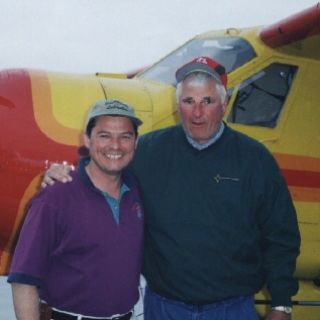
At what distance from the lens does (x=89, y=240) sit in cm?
281

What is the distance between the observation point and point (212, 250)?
317 centimetres

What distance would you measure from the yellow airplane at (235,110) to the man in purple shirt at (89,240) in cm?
136

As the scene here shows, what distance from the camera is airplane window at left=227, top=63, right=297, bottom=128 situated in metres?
5.30

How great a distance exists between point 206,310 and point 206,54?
324 centimetres

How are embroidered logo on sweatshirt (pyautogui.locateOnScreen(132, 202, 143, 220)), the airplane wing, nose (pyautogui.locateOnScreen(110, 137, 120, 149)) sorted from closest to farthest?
nose (pyautogui.locateOnScreen(110, 137, 120, 149)), embroidered logo on sweatshirt (pyautogui.locateOnScreen(132, 202, 143, 220)), the airplane wing

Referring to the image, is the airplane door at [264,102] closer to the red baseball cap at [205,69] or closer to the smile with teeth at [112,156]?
the red baseball cap at [205,69]

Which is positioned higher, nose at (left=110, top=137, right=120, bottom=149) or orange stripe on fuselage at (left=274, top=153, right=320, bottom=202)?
orange stripe on fuselage at (left=274, top=153, right=320, bottom=202)

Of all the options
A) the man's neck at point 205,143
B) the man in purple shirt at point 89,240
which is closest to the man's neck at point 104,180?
the man in purple shirt at point 89,240

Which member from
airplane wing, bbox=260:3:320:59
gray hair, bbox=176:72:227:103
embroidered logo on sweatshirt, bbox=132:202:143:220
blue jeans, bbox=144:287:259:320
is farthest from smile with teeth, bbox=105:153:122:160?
airplane wing, bbox=260:3:320:59

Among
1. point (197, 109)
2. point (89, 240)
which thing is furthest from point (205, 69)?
point (89, 240)

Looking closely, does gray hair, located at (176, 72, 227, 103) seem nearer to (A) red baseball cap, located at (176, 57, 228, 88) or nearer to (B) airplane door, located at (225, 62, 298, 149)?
(A) red baseball cap, located at (176, 57, 228, 88)

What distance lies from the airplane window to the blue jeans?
2.25 metres

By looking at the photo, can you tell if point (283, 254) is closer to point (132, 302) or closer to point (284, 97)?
point (132, 302)

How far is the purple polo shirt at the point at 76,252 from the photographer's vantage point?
2729mm
